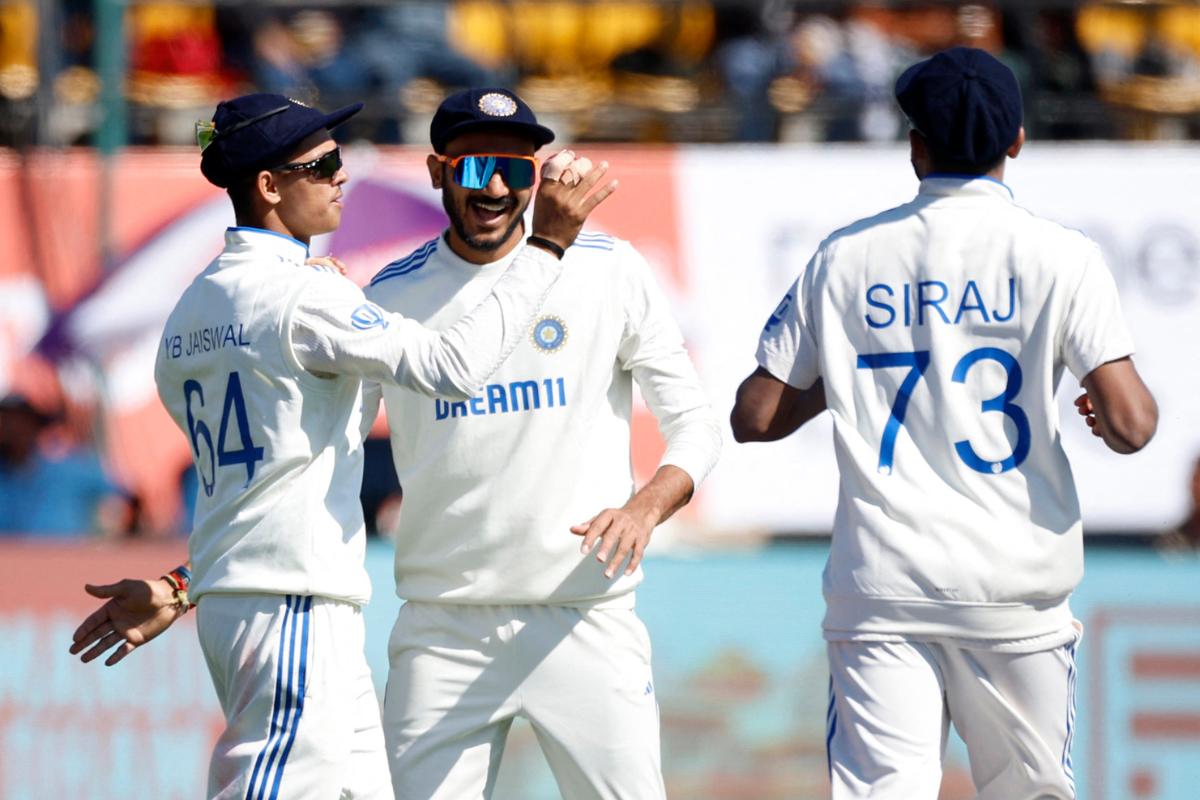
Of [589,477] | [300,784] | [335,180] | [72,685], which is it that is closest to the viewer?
[300,784]

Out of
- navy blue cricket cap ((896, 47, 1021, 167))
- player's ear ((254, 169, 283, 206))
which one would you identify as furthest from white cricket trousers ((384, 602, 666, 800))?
→ navy blue cricket cap ((896, 47, 1021, 167))

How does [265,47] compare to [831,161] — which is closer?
[831,161]

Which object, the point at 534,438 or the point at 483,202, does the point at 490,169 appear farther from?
the point at 534,438

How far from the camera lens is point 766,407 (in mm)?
4121

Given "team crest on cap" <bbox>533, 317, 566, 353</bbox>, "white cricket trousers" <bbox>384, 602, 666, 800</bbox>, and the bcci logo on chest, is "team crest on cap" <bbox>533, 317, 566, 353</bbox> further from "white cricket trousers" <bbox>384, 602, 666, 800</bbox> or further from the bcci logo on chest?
"white cricket trousers" <bbox>384, 602, 666, 800</bbox>

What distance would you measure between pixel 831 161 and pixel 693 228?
90 cm

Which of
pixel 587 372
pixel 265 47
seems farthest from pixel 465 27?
pixel 587 372

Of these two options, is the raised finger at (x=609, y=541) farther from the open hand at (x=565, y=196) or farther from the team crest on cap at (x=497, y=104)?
the team crest on cap at (x=497, y=104)

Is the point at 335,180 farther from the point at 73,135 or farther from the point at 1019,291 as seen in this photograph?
the point at 73,135

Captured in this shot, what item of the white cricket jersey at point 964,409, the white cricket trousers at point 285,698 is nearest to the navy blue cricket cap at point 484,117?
the white cricket jersey at point 964,409

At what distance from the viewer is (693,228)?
10234 mm

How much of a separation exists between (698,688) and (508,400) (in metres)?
2.80

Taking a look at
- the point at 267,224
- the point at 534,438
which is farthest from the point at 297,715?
the point at 267,224

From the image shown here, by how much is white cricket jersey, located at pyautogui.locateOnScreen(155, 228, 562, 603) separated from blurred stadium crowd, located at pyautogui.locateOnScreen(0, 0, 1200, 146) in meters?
7.04
